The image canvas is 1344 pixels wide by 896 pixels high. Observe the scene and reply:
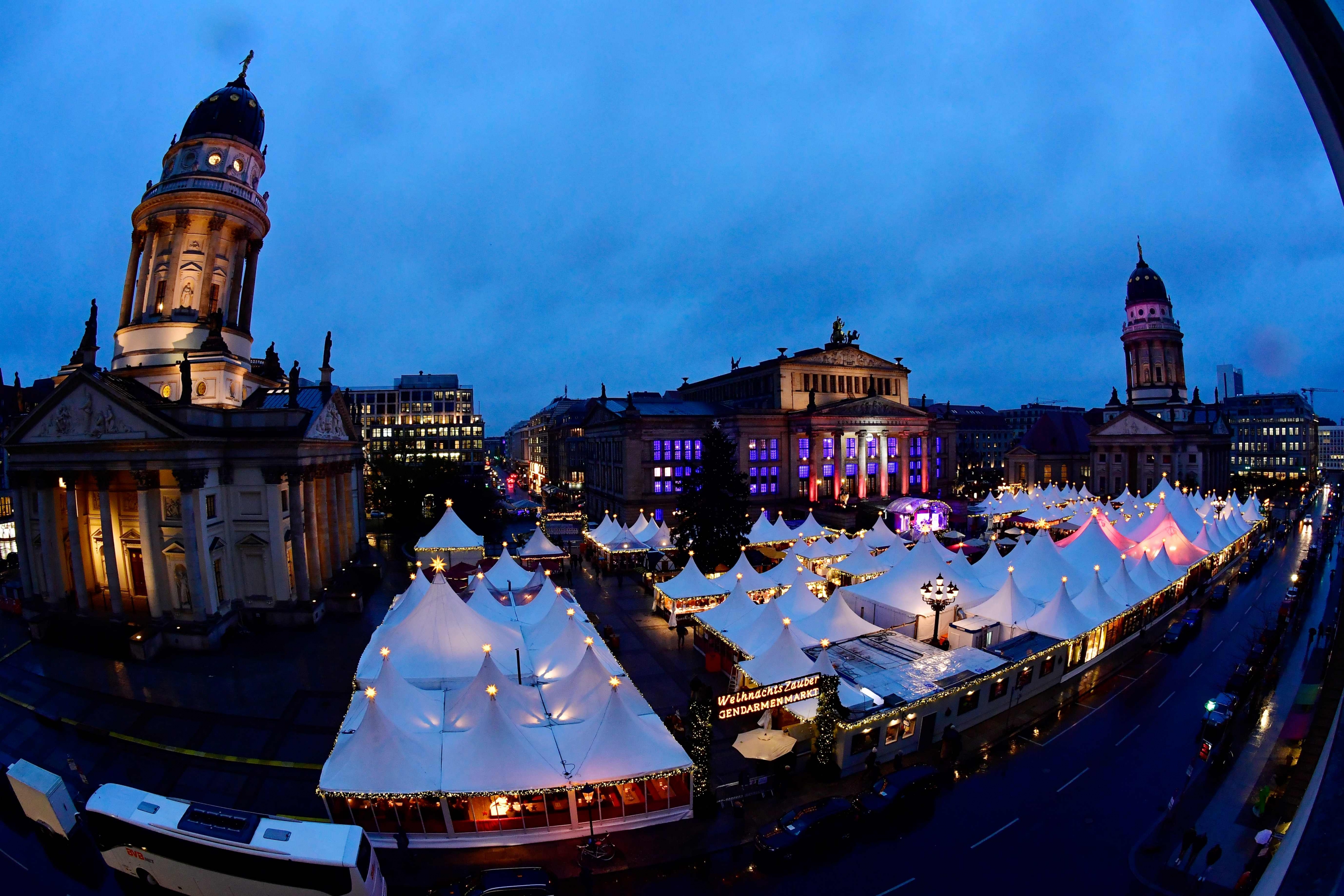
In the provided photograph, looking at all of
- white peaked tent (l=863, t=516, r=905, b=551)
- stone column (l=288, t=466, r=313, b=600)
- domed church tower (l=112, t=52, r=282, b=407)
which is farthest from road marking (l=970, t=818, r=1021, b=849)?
domed church tower (l=112, t=52, r=282, b=407)

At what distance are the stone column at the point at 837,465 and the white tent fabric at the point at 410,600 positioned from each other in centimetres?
4642

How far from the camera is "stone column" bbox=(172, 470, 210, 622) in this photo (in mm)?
26594

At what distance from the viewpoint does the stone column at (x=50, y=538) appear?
92.0 ft

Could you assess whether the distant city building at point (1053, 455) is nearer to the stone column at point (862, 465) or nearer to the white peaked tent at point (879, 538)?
the stone column at point (862, 465)

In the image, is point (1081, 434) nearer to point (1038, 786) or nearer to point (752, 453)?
point (752, 453)

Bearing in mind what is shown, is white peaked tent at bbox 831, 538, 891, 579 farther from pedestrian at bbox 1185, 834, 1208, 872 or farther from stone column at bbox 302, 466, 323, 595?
stone column at bbox 302, 466, 323, 595

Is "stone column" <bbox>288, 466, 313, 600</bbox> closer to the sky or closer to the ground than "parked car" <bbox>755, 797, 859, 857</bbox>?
closer to the sky

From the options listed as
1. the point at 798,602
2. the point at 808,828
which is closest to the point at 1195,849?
the point at 808,828

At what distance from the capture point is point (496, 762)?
14.7m

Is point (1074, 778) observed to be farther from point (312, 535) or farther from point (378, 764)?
point (312, 535)

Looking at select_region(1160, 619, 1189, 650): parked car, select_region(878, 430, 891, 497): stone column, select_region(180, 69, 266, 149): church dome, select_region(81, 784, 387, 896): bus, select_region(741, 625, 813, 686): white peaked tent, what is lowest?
select_region(1160, 619, 1189, 650): parked car

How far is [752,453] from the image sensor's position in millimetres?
61531

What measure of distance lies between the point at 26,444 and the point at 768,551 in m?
39.6

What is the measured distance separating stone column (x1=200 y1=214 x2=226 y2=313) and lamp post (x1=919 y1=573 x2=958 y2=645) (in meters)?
45.9
